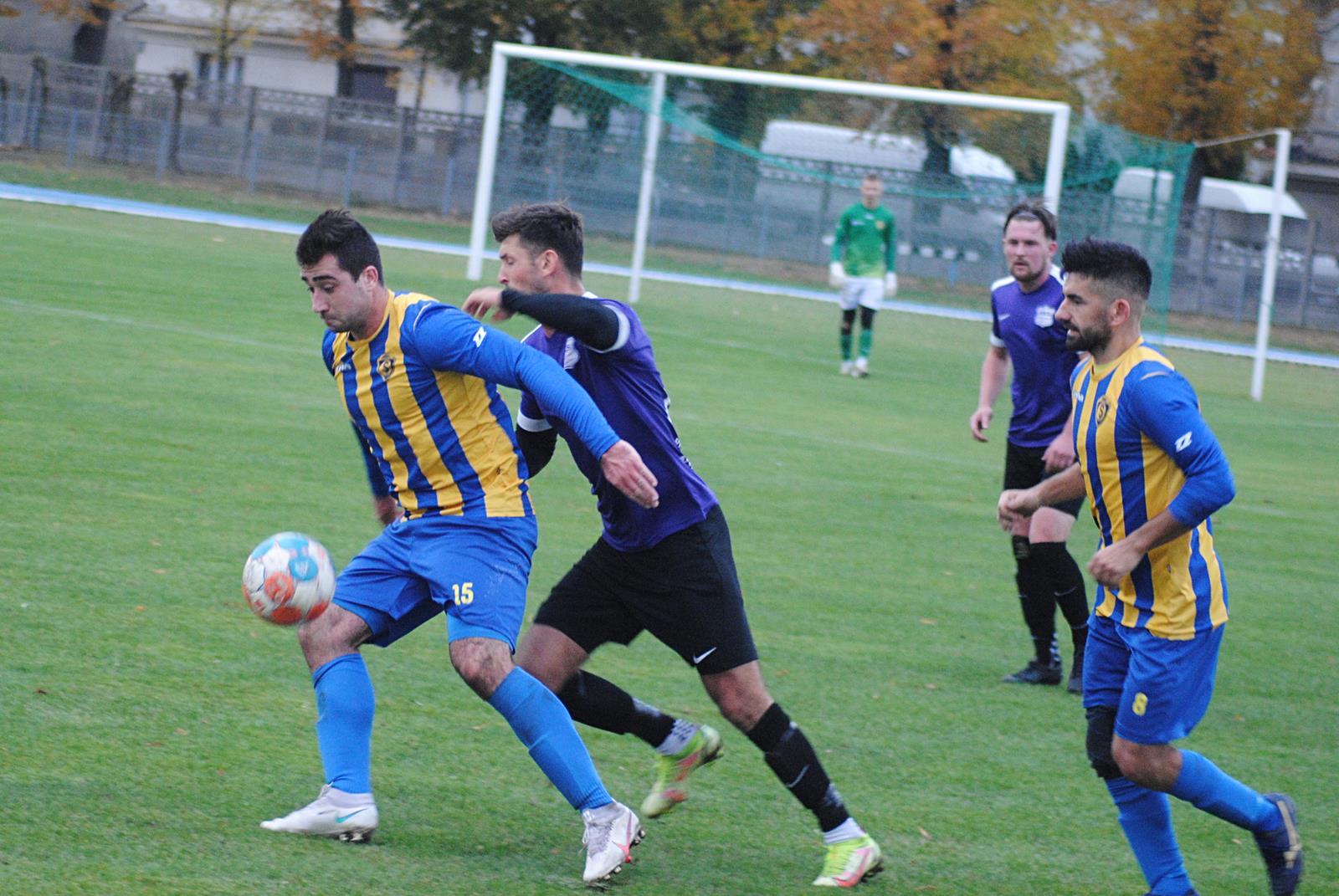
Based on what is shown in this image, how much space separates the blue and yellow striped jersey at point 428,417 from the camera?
4.29m

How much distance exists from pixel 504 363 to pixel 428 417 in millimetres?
331

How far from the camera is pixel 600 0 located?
126ft

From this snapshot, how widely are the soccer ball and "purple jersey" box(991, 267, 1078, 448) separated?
370 centimetres

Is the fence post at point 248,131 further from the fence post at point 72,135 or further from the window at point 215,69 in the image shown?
the window at point 215,69

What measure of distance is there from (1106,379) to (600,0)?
118 ft

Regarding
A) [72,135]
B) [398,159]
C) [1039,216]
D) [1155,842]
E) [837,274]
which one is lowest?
[1155,842]

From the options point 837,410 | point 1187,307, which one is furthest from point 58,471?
point 1187,307

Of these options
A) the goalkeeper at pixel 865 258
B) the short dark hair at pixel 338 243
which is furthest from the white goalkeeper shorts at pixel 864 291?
the short dark hair at pixel 338 243

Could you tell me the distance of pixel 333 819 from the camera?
416 centimetres

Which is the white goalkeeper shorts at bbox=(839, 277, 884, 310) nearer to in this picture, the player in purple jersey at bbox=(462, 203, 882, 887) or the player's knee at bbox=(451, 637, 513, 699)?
the player in purple jersey at bbox=(462, 203, 882, 887)

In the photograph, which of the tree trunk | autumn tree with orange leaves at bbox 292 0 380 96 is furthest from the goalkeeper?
the tree trunk

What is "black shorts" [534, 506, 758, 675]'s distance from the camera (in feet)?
14.3

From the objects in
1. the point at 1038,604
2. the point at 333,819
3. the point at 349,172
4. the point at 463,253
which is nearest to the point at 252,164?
the point at 349,172

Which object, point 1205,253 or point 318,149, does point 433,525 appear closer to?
point 1205,253
